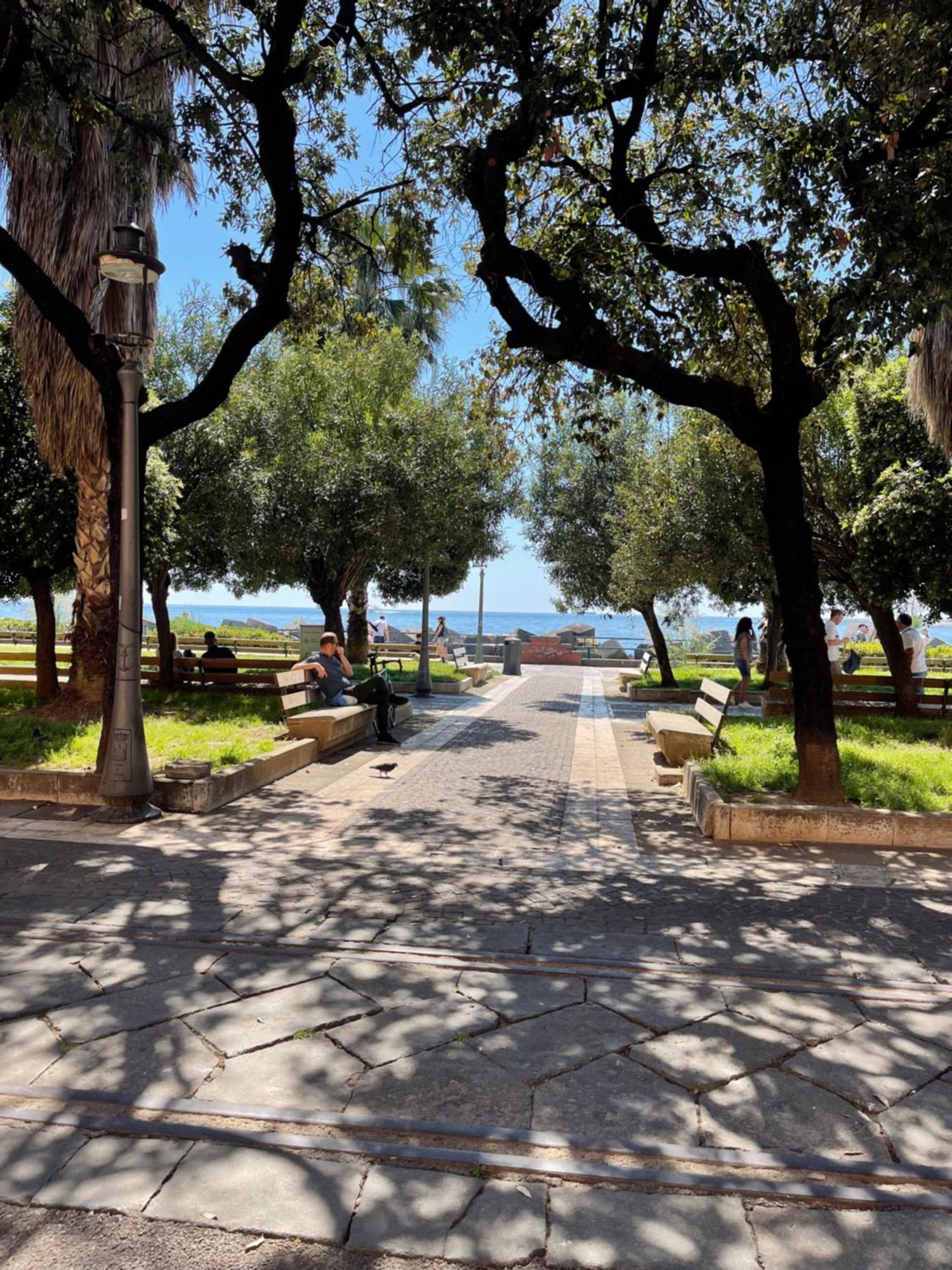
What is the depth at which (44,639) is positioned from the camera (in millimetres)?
12820

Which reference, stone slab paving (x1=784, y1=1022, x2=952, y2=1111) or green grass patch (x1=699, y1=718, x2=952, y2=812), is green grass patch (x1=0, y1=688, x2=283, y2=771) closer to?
green grass patch (x1=699, y1=718, x2=952, y2=812)

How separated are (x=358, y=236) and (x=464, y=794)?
665 cm

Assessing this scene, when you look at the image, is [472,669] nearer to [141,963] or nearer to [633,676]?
[633,676]

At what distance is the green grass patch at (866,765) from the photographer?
7270 millimetres

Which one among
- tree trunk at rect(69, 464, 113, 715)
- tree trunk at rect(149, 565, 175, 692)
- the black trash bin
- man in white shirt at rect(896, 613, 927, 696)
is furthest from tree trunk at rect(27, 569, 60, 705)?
the black trash bin

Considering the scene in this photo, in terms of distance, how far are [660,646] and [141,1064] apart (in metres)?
18.6

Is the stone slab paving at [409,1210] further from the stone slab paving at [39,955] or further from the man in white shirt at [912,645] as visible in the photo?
the man in white shirt at [912,645]

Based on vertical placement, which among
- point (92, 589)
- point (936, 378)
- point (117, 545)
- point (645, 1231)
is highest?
point (936, 378)

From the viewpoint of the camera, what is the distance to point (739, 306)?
9.46 meters

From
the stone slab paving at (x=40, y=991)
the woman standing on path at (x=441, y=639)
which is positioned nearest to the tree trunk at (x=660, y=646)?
the woman standing on path at (x=441, y=639)

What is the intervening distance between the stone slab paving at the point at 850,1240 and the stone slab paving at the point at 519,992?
1344 millimetres

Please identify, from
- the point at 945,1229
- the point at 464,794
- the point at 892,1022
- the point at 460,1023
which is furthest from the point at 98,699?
the point at 945,1229

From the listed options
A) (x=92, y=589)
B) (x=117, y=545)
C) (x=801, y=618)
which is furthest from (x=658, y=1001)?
(x=92, y=589)

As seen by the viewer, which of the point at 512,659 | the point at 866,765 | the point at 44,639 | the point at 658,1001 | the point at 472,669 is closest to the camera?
the point at 658,1001
